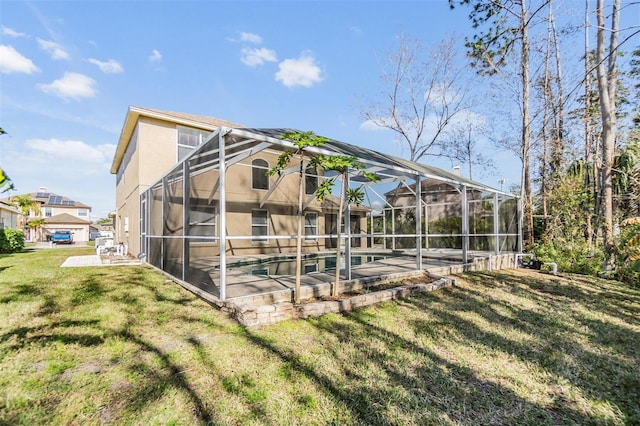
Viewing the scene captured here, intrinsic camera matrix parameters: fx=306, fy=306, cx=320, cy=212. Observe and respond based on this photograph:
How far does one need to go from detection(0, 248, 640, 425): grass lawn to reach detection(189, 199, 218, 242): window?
73.9 inches

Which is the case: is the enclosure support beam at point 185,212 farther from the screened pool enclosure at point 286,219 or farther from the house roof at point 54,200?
the house roof at point 54,200

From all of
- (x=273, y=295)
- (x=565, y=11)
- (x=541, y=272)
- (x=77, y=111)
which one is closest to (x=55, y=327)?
(x=273, y=295)

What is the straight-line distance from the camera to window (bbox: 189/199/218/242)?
668 centimetres

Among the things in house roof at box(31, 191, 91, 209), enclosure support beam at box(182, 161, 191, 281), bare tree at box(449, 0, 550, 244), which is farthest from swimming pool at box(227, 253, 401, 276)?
house roof at box(31, 191, 91, 209)

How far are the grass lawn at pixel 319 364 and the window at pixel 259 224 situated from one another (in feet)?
24.3

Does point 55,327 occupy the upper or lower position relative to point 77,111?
lower

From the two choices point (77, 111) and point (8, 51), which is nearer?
point (8, 51)

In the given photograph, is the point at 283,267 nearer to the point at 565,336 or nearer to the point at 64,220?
the point at 565,336

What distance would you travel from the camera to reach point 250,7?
34.9ft

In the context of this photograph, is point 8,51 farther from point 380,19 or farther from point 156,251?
point 380,19

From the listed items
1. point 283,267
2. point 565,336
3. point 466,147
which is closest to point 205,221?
point 283,267

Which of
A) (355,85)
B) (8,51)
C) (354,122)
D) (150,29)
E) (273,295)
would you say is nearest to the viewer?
(273,295)

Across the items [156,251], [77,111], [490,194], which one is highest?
[77,111]

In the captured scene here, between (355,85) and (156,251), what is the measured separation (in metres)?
17.9
